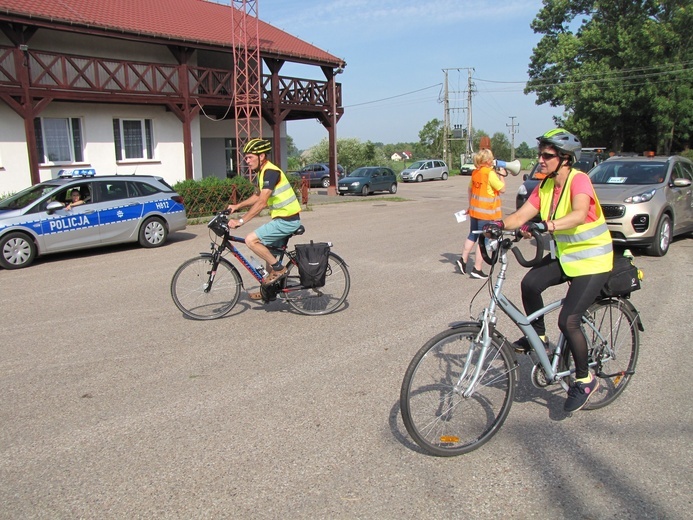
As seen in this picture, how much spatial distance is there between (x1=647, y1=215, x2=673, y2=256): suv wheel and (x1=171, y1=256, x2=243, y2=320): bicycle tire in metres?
7.26

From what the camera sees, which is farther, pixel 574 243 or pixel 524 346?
pixel 524 346

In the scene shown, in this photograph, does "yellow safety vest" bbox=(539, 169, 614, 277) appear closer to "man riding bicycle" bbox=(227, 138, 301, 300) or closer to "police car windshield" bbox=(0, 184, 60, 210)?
"man riding bicycle" bbox=(227, 138, 301, 300)

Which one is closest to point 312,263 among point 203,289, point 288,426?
point 203,289

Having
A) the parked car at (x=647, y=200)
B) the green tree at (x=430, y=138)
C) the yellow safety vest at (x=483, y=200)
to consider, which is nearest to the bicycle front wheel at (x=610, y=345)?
the yellow safety vest at (x=483, y=200)

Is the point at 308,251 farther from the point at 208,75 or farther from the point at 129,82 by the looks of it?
the point at 208,75

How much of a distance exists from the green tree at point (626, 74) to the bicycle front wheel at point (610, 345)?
37.2 metres

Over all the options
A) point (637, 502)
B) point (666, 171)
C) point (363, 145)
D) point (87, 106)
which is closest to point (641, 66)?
point (363, 145)

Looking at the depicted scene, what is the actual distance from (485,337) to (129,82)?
63.2 feet

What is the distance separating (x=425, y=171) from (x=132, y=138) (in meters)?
27.8

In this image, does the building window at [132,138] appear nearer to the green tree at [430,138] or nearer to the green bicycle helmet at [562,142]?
the green bicycle helmet at [562,142]

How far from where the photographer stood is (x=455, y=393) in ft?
11.8

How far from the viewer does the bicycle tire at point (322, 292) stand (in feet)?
21.8

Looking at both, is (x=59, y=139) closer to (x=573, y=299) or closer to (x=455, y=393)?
(x=455, y=393)

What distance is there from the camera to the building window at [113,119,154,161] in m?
19.8
